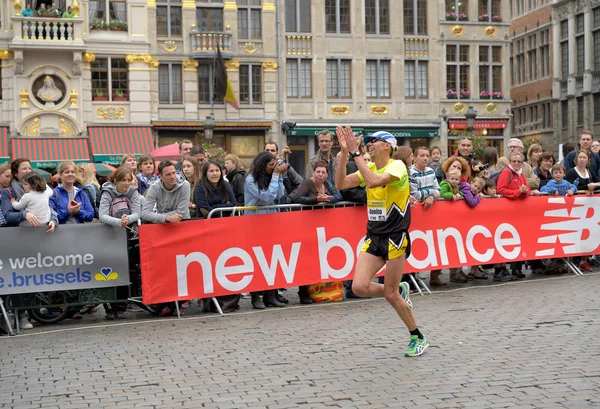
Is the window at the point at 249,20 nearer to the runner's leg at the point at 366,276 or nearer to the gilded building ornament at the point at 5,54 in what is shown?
the gilded building ornament at the point at 5,54

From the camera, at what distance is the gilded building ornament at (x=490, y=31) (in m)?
44.1

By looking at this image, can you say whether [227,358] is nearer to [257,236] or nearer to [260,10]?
[257,236]

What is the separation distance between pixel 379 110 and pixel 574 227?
27.4 m

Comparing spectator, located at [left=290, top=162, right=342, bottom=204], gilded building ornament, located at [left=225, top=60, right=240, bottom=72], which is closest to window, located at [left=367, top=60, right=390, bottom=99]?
gilded building ornament, located at [left=225, top=60, right=240, bottom=72]

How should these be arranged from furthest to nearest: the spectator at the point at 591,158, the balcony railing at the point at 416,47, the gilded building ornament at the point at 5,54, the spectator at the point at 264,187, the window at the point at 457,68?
the window at the point at 457,68 < the balcony railing at the point at 416,47 < the gilded building ornament at the point at 5,54 < the spectator at the point at 591,158 < the spectator at the point at 264,187

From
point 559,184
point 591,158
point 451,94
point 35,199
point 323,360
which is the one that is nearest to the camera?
point 323,360

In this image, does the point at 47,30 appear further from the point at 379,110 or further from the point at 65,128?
the point at 379,110

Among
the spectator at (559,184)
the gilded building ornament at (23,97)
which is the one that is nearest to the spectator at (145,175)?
the spectator at (559,184)

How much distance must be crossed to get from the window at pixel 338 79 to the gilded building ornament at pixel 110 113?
30.4 feet

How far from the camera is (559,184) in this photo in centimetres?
1556

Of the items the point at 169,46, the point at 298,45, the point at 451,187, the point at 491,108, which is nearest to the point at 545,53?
the point at 491,108

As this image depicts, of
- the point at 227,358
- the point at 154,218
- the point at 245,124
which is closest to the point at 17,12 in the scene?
the point at 245,124

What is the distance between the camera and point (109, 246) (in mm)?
11898

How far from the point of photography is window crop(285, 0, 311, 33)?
41531mm
